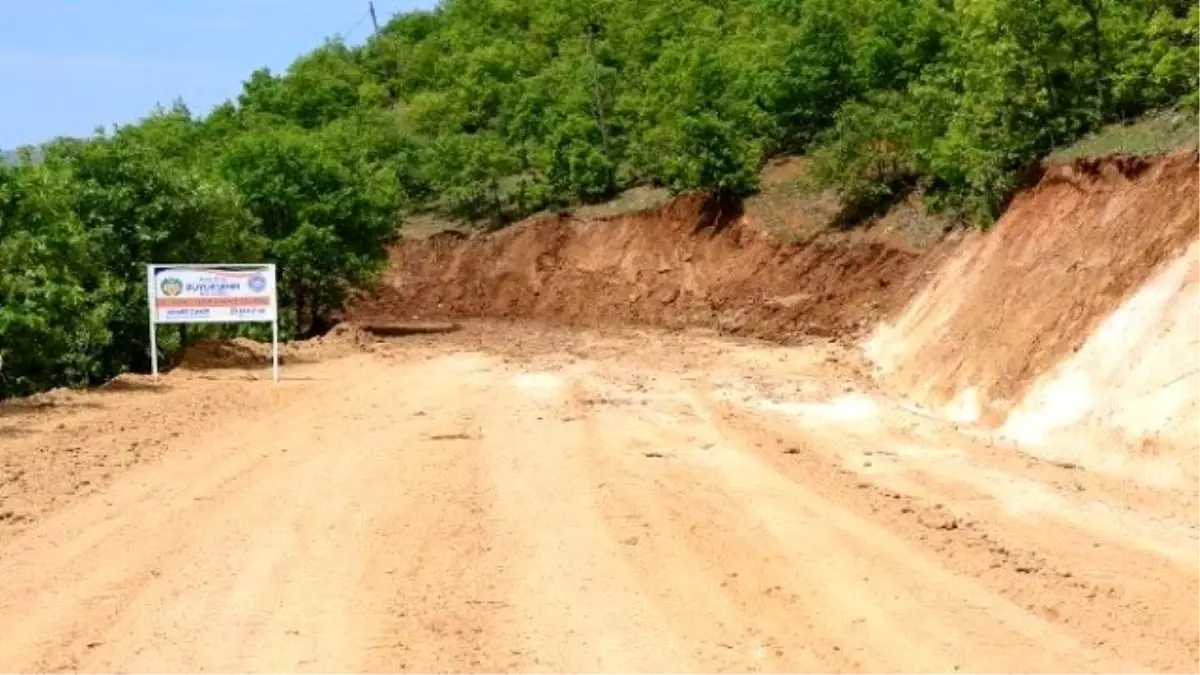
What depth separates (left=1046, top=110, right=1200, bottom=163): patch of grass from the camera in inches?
712

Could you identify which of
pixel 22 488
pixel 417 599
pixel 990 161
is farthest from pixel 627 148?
pixel 417 599

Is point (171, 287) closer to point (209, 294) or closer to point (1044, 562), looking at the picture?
point (209, 294)

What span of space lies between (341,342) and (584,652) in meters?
25.3

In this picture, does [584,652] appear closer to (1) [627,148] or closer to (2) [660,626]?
(2) [660,626]

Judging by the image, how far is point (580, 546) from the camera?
8.77m

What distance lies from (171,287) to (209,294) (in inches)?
24.7

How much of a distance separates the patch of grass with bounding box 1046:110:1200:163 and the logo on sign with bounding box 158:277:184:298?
1511 centimetres

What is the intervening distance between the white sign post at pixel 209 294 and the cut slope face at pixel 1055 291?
10746mm

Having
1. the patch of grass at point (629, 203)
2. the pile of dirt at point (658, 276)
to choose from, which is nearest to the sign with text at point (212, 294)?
the pile of dirt at point (658, 276)

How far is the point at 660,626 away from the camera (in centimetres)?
695

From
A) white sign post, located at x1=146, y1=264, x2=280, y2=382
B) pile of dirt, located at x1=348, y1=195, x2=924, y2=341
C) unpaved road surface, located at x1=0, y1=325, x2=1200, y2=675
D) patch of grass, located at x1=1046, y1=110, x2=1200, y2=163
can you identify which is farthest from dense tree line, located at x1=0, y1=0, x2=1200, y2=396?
unpaved road surface, located at x1=0, y1=325, x2=1200, y2=675

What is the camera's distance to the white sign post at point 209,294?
67.8ft

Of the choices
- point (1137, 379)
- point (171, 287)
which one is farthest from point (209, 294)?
point (1137, 379)

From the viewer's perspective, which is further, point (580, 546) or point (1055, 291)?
point (1055, 291)
